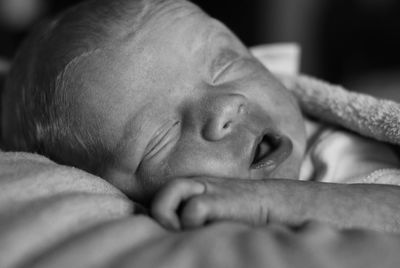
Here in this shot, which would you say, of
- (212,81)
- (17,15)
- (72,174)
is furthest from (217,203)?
(17,15)

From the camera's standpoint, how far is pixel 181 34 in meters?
0.95

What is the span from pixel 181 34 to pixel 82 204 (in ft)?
1.31

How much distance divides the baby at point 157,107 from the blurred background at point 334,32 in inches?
69.3

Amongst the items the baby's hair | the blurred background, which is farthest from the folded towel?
the blurred background

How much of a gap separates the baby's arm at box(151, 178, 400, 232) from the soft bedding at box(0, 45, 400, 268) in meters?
0.03

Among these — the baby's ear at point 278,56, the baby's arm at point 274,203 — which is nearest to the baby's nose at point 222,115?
the baby's arm at point 274,203

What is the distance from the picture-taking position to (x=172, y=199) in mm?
659

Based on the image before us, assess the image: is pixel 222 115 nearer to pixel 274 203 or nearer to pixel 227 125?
pixel 227 125

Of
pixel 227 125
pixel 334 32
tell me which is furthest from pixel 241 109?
pixel 334 32

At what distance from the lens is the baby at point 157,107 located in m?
0.83

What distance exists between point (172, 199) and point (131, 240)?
9 cm

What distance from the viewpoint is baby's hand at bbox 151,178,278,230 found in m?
0.64

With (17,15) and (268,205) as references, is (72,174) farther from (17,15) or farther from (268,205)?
(17,15)

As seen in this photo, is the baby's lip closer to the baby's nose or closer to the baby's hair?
the baby's nose
